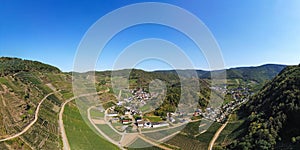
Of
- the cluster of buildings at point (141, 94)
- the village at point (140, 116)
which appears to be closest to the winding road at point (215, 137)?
the village at point (140, 116)

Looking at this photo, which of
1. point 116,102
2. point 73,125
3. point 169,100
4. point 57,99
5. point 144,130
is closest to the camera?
point 73,125

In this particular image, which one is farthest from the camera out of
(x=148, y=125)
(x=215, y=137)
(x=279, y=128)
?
(x=148, y=125)

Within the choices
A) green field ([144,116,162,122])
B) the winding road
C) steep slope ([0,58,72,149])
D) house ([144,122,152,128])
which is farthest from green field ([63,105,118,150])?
green field ([144,116,162,122])

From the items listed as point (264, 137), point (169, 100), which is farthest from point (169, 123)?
point (264, 137)

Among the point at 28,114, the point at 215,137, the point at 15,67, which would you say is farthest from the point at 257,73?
the point at 28,114

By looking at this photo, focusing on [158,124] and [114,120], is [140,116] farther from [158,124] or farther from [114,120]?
[158,124]

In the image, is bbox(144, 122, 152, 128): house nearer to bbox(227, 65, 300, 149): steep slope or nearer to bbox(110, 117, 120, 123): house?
bbox(110, 117, 120, 123): house

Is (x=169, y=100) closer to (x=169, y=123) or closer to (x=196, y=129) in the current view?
(x=169, y=123)

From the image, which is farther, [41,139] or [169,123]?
[169,123]
